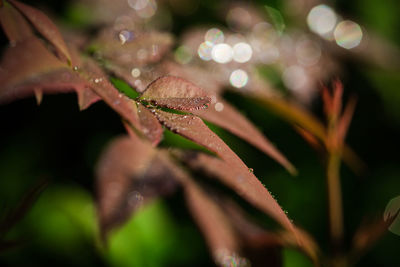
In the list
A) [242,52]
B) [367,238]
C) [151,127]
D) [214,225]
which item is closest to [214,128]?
[242,52]

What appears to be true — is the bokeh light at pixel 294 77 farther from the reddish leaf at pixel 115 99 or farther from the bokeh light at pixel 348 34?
the reddish leaf at pixel 115 99

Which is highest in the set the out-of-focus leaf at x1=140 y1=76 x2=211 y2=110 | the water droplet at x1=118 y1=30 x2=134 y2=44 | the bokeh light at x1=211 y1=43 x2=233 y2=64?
the out-of-focus leaf at x1=140 y1=76 x2=211 y2=110

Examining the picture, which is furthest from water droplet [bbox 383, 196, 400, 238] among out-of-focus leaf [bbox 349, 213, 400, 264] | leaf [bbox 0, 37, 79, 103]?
leaf [bbox 0, 37, 79, 103]

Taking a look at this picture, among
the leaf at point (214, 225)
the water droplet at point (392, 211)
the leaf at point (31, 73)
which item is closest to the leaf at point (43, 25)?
the leaf at point (31, 73)

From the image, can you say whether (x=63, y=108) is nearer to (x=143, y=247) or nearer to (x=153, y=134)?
(x=143, y=247)

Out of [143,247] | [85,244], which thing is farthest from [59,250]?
[143,247]

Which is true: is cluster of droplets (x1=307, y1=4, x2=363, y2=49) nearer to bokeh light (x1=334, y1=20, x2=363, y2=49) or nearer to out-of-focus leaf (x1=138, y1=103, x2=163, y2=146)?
bokeh light (x1=334, y1=20, x2=363, y2=49)
